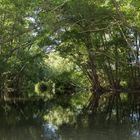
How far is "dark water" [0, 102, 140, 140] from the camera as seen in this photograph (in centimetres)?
1051

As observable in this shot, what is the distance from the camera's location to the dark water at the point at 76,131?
10508 mm

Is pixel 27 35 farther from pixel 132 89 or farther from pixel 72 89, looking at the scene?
pixel 72 89

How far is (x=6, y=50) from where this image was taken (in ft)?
72.7

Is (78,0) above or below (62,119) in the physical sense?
above

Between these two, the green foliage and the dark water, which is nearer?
the dark water

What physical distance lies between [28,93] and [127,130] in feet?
87.5

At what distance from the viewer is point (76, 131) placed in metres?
11.4

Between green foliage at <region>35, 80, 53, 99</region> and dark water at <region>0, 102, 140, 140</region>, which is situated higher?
green foliage at <region>35, 80, 53, 99</region>

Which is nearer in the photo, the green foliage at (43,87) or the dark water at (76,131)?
the dark water at (76,131)

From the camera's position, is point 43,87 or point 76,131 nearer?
point 76,131

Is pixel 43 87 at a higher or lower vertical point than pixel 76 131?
higher

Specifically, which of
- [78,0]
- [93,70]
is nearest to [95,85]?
[93,70]

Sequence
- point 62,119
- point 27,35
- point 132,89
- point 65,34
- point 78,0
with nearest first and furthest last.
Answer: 1. point 62,119
2. point 78,0
3. point 27,35
4. point 65,34
5. point 132,89

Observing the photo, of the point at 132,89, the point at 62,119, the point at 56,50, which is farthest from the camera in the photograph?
the point at 132,89
